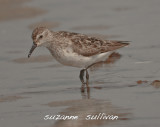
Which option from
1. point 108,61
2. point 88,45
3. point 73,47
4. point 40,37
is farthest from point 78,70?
point 40,37

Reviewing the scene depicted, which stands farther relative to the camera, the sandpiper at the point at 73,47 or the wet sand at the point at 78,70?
the sandpiper at the point at 73,47

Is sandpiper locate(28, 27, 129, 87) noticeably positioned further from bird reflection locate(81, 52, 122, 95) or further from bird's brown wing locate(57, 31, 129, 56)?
bird reflection locate(81, 52, 122, 95)

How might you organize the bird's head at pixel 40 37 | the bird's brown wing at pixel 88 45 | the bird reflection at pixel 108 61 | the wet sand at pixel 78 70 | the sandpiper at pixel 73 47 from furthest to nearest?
the bird reflection at pixel 108 61, the bird's brown wing at pixel 88 45, the bird's head at pixel 40 37, the sandpiper at pixel 73 47, the wet sand at pixel 78 70

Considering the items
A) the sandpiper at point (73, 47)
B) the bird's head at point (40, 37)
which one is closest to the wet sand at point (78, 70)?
the sandpiper at point (73, 47)

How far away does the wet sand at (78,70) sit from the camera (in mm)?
9586

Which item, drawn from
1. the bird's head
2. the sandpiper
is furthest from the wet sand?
the bird's head

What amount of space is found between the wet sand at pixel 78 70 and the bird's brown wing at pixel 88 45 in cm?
53

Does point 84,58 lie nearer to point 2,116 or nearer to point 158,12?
point 2,116

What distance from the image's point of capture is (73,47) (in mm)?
11625

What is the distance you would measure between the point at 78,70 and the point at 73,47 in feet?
4.41

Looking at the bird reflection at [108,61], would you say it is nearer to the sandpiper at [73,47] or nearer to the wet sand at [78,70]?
the wet sand at [78,70]

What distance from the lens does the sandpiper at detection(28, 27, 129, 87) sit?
1145cm

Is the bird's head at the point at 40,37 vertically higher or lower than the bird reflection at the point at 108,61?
higher

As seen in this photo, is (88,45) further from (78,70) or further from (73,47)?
(78,70)
